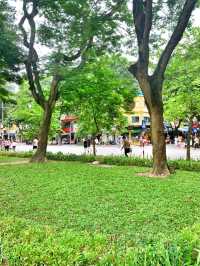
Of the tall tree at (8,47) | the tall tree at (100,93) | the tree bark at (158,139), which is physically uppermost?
the tall tree at (8,47)

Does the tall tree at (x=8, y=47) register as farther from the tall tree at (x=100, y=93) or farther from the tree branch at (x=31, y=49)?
the tall tree at (x=100, y=93)

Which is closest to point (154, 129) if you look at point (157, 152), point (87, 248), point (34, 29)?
point (157, 152)

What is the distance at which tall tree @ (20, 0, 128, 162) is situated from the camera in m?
18.1

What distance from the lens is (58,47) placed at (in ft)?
65.3

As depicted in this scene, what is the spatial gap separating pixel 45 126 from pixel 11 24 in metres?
5.07

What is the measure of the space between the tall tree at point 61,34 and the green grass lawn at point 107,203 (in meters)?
6.86

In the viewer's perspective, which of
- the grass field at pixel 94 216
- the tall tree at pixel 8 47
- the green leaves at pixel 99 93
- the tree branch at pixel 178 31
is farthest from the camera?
the green leaves at pixel 99 93

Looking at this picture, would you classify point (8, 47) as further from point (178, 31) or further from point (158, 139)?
point (158, 139)

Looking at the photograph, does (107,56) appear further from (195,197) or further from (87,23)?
(195,197)

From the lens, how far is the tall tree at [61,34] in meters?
18.1

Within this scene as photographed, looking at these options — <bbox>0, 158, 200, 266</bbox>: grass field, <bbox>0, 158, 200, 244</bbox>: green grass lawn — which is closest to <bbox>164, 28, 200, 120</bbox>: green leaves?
<bbox>0, 158, 200, 266</bbox>: grass field

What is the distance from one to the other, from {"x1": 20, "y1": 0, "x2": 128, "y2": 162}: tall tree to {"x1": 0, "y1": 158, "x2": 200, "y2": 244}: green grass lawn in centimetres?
686

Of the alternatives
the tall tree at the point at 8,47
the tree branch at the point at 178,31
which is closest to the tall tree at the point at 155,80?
the tree branch at the point at 178,31

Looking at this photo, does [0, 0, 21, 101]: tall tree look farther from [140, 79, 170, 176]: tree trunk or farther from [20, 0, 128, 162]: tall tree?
[140, 79, 170, 176]: tree trunk
